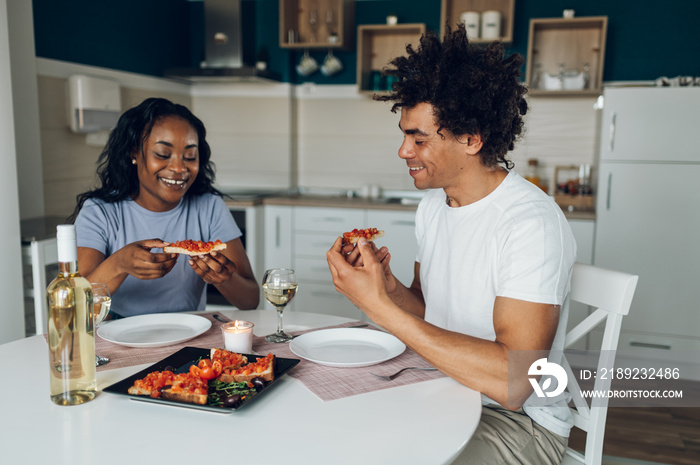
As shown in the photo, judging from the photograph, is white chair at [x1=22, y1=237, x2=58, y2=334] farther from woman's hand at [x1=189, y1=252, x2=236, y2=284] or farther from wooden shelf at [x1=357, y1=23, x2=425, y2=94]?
wooden shelf at [x1=357, y1=23, x2=425, y2=94]

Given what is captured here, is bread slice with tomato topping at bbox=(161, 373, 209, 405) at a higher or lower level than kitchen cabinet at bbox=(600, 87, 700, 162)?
lower

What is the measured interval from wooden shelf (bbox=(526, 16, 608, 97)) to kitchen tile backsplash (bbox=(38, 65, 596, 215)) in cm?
19

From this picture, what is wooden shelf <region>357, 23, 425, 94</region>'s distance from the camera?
407cm

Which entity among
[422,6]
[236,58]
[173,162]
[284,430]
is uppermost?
[422,6]

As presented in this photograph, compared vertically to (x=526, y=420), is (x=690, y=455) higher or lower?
lower

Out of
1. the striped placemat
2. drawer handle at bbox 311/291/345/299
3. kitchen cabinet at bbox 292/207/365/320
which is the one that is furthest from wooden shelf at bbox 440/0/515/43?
the striped placemat

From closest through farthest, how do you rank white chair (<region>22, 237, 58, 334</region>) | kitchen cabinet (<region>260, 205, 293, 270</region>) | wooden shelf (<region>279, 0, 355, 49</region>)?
white chair (<region>22, 237, 58, 334</region>) < kitchen cabinet (<region>260, 205, 293, 270</region>) < wooden shelf (<region>279, 0, 355, 49</region>)

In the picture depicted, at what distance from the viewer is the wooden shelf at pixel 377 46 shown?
4070 millimetres

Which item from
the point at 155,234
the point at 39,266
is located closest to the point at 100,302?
the point at 155,234

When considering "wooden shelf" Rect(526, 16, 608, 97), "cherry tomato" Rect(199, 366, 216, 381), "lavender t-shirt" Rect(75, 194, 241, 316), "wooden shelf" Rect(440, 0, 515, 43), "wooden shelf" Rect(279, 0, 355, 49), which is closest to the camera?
"cherry tomato" Rect(199, 366, 216, 381)

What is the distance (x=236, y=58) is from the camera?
4250mm

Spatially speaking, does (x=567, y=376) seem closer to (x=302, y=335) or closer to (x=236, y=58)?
(x=302, y=335)

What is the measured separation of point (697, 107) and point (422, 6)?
77.8 inches

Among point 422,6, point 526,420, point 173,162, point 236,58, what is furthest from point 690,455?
point 236,58
